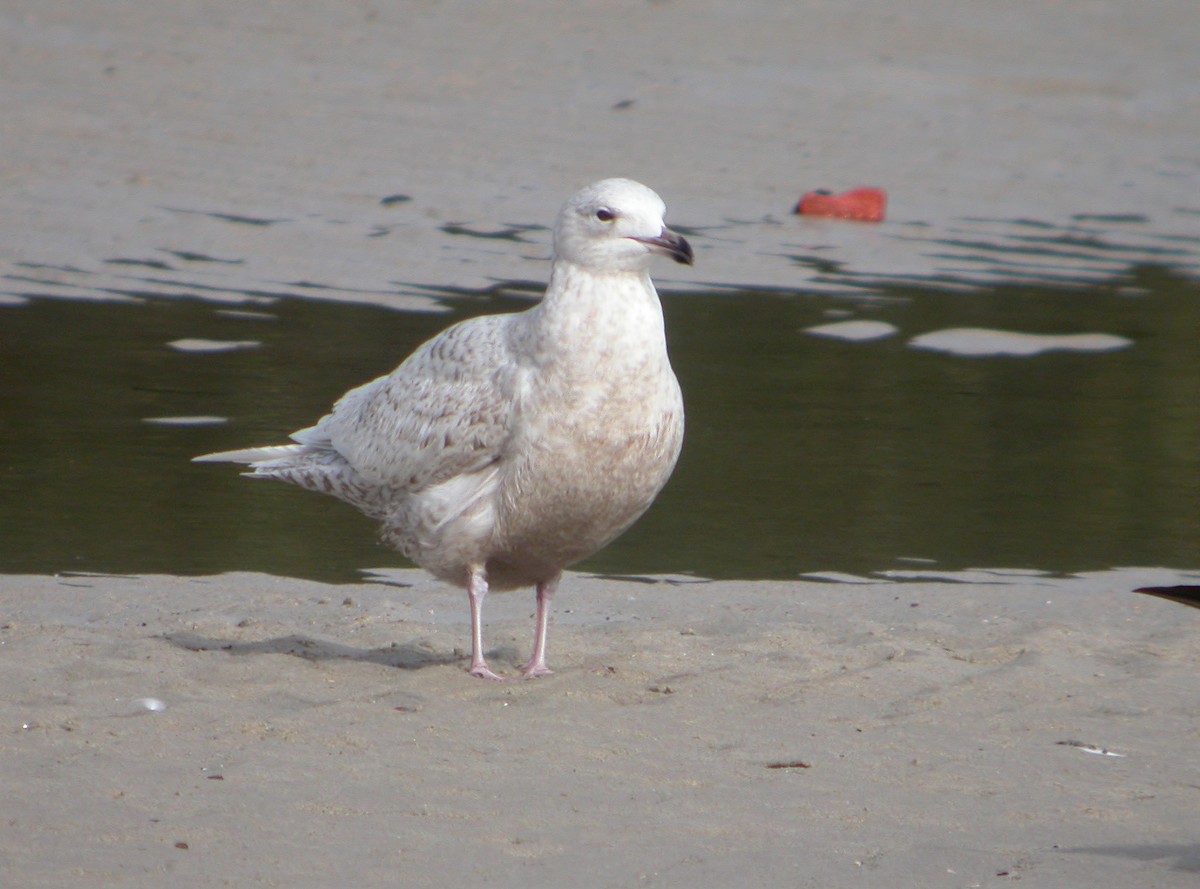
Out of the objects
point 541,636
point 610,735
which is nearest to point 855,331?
point 541,636

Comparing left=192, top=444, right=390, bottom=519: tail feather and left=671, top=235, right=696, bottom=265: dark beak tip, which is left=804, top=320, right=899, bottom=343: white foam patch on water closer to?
left=192, top=444, right=390, bottom=519: tail feather

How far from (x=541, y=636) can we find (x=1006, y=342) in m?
6.26

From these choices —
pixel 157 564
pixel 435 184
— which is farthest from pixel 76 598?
pixel 435 184

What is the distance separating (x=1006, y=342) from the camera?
474 inches

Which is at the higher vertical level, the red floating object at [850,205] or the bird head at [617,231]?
the bird head at [617,231]

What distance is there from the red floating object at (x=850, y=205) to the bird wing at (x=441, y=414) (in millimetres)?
8775

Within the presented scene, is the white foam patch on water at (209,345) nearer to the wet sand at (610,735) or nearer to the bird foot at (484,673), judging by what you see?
→ the wet sand at (610,735)

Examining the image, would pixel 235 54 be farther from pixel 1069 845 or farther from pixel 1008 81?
pixel 1069 845

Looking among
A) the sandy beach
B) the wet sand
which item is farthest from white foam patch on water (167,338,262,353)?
the wet sand

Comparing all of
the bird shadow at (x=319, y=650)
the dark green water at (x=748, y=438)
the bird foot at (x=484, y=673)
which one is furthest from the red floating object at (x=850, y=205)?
the bird foot at (x=484, y=673)

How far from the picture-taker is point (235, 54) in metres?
17.7

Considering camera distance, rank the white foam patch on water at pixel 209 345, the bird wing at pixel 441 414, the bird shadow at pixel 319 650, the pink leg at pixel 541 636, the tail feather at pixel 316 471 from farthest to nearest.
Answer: the white foam patch on water at pixel 209 345 < the tail feather at pixel 316 471 < the bird shadow at pixel 319 650 < the pink leg at pixel 541 636 < the bird wing at pixel 441 414

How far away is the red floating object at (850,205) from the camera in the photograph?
15.2m

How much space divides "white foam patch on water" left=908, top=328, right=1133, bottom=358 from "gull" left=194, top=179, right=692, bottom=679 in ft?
18.9
